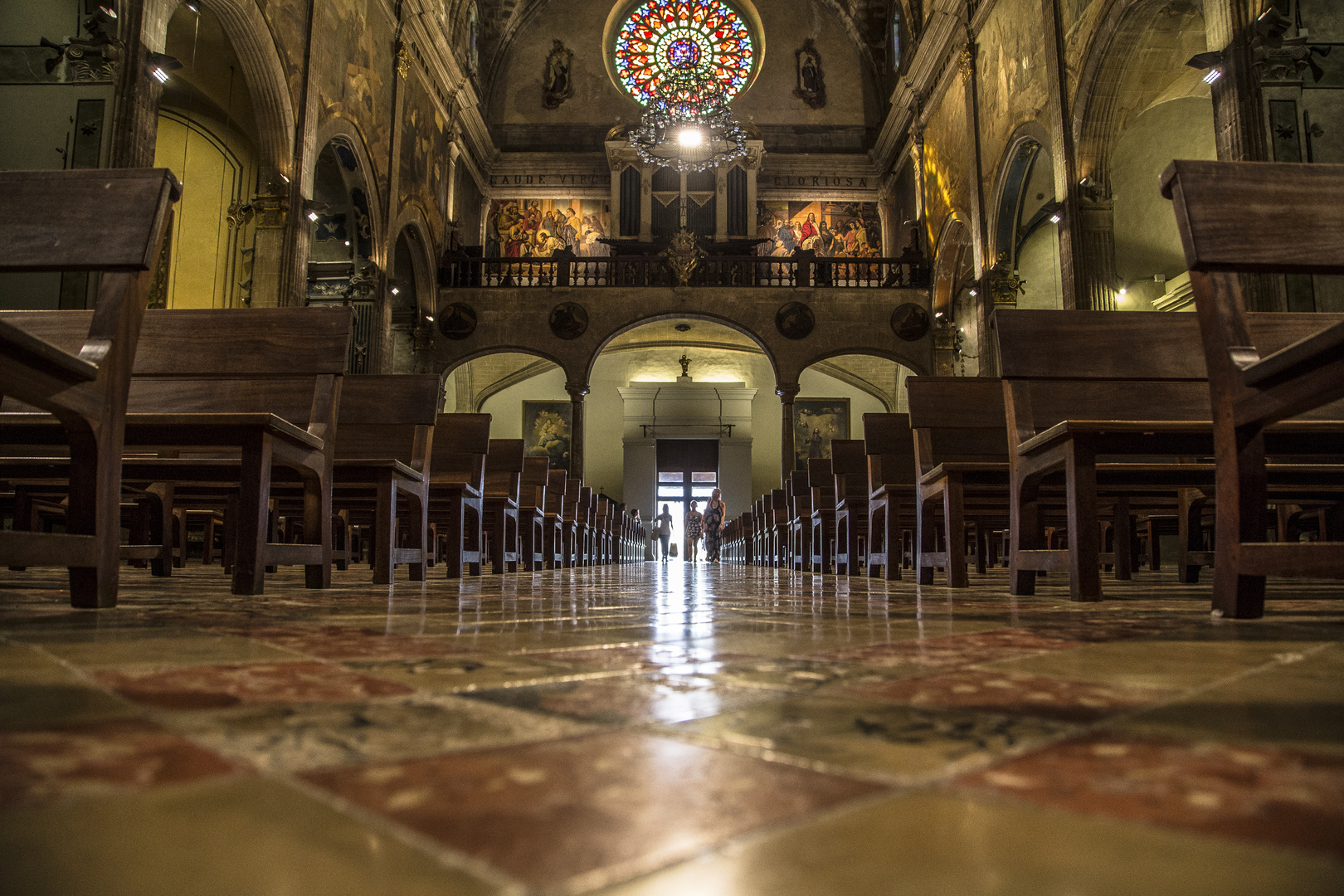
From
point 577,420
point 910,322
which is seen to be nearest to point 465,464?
point 577,420

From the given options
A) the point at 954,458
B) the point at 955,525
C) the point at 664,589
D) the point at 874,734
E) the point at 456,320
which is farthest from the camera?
the point at 456,320

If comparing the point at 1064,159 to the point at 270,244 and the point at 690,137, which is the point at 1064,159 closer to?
the point at 690,137

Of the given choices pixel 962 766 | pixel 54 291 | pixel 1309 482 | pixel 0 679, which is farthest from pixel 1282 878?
pixel 54 291

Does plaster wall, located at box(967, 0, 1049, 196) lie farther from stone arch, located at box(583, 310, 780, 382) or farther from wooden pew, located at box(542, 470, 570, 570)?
wooden pew, located at box(542, 470, 570, 570)

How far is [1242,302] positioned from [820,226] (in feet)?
59.9

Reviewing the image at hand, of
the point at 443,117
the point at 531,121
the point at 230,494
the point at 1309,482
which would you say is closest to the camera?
the point at 1309,482

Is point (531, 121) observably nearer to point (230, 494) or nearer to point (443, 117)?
point (443, 117)

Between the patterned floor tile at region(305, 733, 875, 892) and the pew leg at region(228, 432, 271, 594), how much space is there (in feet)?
7.36

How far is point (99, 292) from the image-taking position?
204cm

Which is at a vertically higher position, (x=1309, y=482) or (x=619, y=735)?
(x=1309, y=482)

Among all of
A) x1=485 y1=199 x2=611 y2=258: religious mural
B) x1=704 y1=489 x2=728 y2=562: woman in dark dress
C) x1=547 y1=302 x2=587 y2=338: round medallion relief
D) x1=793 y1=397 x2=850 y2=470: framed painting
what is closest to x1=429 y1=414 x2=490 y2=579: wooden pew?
x1=704 y1=489 x2=728 y2=562: woman in dark dress

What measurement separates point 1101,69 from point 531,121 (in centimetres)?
1308

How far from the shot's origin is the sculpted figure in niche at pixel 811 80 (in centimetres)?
1952

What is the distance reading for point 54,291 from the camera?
7.30 meters
